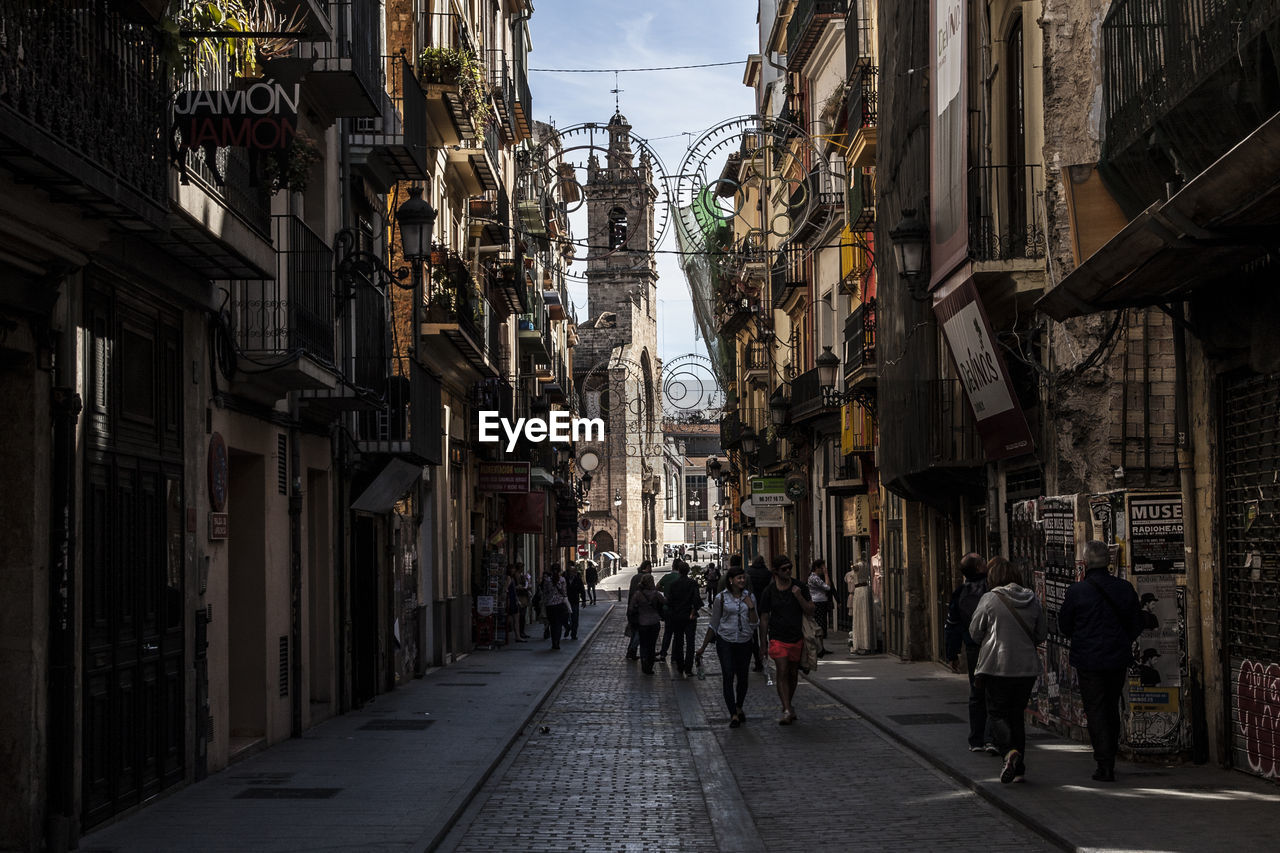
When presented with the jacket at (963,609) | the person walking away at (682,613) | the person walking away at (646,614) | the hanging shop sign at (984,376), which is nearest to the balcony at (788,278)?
the person walking away at (646,614)

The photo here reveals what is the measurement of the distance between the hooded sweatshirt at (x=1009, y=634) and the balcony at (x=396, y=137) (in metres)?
9.48

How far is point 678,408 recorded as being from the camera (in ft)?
123

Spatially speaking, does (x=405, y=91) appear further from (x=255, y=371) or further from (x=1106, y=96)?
(x=1106, y=96)

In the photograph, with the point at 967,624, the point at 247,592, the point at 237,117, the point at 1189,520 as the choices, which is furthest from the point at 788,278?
the point at 237,117

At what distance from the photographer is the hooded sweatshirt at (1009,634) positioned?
12.3 meters

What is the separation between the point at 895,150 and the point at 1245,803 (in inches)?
625

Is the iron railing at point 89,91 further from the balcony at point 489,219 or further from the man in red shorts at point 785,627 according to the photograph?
the balcony at point 489,219

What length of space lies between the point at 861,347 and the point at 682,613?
8051mm

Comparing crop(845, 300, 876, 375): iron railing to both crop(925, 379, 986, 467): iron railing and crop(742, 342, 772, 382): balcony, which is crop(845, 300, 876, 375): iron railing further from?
crop(742, 342, 772, 382): balcony

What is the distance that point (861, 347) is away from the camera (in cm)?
3112

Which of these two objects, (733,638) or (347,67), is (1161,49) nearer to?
(347,67)

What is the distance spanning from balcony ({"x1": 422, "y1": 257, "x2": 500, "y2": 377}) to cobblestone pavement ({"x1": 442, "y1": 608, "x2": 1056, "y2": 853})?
7.56m

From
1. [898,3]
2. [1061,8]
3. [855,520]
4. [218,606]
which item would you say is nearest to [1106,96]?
[1061,8]

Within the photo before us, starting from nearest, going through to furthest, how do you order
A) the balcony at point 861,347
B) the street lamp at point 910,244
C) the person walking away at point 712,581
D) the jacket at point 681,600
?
the street lamp at point 910,244 → the jacket at point 681,600 → the balcony at point 861,347 → the person walking away at point 712,581
